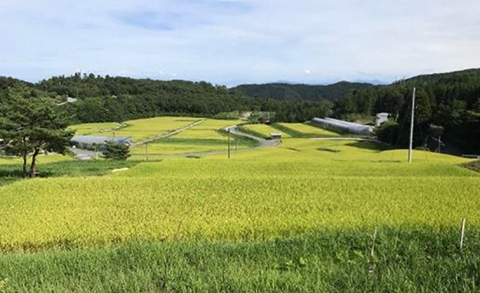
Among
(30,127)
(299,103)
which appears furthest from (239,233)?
(299,103)

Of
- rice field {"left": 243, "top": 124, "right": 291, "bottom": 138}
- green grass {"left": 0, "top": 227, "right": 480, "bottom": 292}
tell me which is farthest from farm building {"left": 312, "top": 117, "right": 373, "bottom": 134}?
green grass {"left": 0, "top": 227, "right": 480, "bottom": 292}

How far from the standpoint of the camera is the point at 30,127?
2758 centimetres

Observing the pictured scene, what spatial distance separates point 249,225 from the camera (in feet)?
40.6

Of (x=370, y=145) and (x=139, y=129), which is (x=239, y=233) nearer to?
(x=370, y=145)

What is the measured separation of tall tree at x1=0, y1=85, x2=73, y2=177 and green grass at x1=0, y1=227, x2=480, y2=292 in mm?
19287

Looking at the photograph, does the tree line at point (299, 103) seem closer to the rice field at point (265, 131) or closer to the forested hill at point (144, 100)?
the forested hill at point (144, 100)

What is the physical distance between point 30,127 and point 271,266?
2333 cm

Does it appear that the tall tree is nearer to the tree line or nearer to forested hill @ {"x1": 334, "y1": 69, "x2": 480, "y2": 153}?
the tree line

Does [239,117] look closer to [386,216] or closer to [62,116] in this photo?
[62,116]

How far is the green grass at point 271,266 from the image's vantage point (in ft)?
23.9

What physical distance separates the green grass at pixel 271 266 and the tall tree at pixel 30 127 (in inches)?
759

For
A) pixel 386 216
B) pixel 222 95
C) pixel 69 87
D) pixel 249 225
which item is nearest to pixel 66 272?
pixel 249 225

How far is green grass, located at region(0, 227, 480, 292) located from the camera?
729 cm

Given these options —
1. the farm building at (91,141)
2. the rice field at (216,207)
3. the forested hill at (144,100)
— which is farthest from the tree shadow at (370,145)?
the forested hill at (144,100)
